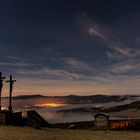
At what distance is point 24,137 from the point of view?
27906 mm

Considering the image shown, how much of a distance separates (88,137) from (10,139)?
7.49m

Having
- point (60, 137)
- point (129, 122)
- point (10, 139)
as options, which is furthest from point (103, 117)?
point (10, 139)

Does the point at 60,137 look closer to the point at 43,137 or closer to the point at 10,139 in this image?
the point at 43,137

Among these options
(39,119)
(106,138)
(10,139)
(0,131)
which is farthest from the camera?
(39,119)

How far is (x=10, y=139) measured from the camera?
26.8 meters

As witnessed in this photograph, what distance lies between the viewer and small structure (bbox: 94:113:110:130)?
1704 inches

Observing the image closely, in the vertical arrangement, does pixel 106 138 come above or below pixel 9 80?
below

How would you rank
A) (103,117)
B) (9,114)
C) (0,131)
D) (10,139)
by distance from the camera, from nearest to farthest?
(10,139) < (0,131) < (9,114) < (103,117)

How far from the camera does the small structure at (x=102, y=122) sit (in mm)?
43281

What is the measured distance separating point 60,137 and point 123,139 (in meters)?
6.03

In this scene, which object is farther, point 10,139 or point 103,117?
point 103,117

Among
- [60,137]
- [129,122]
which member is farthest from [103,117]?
[60,137]

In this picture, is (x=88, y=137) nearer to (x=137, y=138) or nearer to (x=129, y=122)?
(x=137, y=138)

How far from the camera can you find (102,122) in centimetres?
4519
